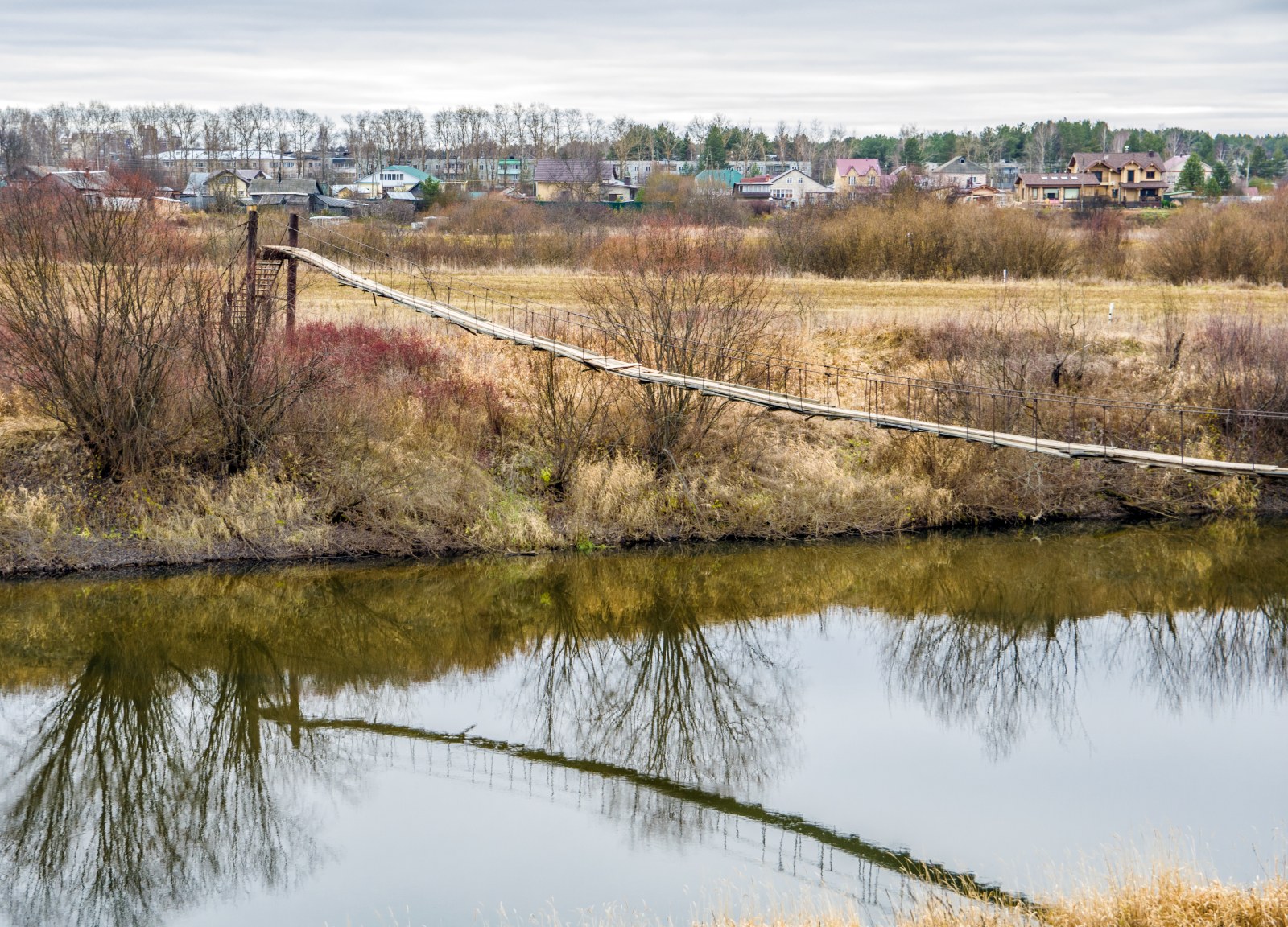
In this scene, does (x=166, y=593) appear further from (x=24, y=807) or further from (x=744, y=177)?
(x=744, y=177)

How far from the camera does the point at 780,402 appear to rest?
68.9 feet

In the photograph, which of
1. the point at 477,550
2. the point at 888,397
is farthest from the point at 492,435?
the point at 888,397

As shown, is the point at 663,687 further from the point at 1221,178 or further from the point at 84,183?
the point at 1221,178

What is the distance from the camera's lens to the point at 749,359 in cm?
2359

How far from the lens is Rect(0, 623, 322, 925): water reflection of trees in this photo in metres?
11.6

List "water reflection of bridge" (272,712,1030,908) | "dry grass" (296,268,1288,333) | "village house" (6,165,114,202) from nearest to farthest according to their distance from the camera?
"water reflection of bridge" (272,712,1030,908), "village house" (6,165,114,202), "dry grass" (296,268,1288,333)

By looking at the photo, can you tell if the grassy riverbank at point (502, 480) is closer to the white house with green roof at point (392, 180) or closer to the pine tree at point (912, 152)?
the white house with green roof at point (392, 180)

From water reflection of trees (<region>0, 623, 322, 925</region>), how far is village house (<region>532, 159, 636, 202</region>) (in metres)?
59.6

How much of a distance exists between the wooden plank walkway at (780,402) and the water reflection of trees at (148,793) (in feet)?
25.5

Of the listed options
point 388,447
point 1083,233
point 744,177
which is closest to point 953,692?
point 388,447

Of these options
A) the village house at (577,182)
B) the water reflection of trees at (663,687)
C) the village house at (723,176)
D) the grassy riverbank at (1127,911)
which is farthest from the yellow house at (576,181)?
the grassy riverbank at (1127,911)

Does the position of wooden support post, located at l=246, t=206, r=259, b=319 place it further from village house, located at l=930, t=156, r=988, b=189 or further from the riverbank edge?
village house, located at l=930, t=156, r=988, b=189

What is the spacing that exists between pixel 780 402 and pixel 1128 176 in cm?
8679

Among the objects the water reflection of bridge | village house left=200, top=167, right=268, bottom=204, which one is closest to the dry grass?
the water reflection of bridge
